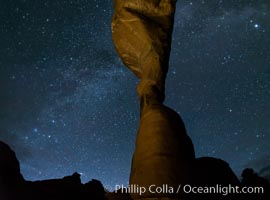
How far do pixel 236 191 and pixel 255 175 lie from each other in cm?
830

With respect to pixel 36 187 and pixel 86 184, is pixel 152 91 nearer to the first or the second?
pixel 36 187

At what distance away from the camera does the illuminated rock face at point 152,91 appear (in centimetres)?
432

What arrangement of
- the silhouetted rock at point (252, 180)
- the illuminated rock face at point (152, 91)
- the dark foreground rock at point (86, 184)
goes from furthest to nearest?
the silhouetted rock at point (252, 180) < the dark foreground rock at point (86, 184) < the illuminated rock face at point (152, 91)

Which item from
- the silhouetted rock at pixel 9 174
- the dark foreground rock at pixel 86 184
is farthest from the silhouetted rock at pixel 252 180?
the silhouetted rock at pixel 9 174

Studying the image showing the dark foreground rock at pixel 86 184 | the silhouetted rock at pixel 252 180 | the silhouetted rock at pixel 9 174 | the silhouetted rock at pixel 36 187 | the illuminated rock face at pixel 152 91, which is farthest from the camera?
the silhouetted rock at pixel 36 187

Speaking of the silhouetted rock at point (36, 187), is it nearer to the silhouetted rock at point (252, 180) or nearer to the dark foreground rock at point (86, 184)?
the dark foreground rock at point (86, 184)

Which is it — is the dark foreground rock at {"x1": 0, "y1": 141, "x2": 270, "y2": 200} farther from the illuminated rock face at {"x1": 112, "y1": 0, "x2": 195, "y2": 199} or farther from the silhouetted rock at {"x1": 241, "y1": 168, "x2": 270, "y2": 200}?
the illuminated rock face at {"x1": 112, "y1": 0, "x2": 195, "y2": 199}

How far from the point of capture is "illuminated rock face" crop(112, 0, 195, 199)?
432cm

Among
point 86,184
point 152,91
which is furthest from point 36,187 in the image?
point 152,91

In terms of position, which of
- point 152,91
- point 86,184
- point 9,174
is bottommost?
point 152,91

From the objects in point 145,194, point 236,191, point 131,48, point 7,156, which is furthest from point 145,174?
point 7,156

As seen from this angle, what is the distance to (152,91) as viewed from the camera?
5.72m

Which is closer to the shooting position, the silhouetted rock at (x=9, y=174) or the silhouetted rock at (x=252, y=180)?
the silhouetted rock at (x=252, y=180)

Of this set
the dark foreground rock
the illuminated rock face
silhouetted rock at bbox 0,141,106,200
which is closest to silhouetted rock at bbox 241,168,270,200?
the dark foreground rock
